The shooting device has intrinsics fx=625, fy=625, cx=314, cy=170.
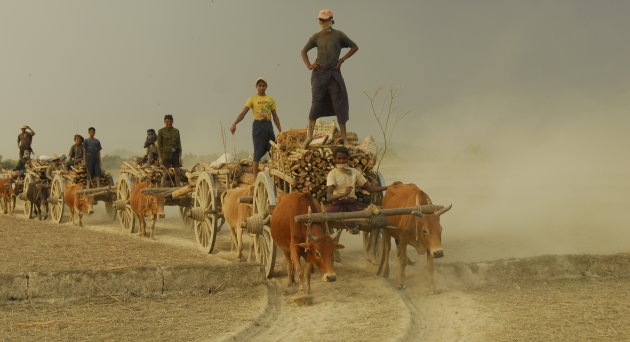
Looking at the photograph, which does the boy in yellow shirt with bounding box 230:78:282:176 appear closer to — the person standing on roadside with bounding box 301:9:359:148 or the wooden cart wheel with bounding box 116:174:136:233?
the person standing on roadside with bounding box 301:9:359:148

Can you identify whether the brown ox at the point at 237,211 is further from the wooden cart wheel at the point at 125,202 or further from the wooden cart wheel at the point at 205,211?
the wooden cart wheel at the point at 125,202

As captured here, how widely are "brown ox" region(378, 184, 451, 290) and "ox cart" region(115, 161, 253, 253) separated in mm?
3840

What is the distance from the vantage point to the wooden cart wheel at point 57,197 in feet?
64.7

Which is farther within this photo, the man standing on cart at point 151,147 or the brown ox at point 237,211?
the man standing on cart at point 151,147

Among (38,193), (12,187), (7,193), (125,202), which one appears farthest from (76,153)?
(7,193)

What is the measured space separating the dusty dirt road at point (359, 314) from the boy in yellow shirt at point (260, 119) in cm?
303

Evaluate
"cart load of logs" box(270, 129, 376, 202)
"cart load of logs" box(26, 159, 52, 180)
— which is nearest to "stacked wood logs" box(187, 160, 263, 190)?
"cart load of logs" box(270, 129, 376, 202)

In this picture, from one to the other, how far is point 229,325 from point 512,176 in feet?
97.1

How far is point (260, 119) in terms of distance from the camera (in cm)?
1175

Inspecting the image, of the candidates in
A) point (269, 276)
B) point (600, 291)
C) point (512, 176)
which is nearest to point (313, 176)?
point (269, 276)

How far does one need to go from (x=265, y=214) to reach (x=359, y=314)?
2.83 meters

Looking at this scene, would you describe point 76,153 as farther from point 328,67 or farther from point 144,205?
point 328,67

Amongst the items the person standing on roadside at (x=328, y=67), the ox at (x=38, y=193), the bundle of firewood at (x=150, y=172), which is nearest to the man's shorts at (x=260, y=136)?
the person standing on roadside at (x=328, y=67)

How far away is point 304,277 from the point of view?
28.4 feet
